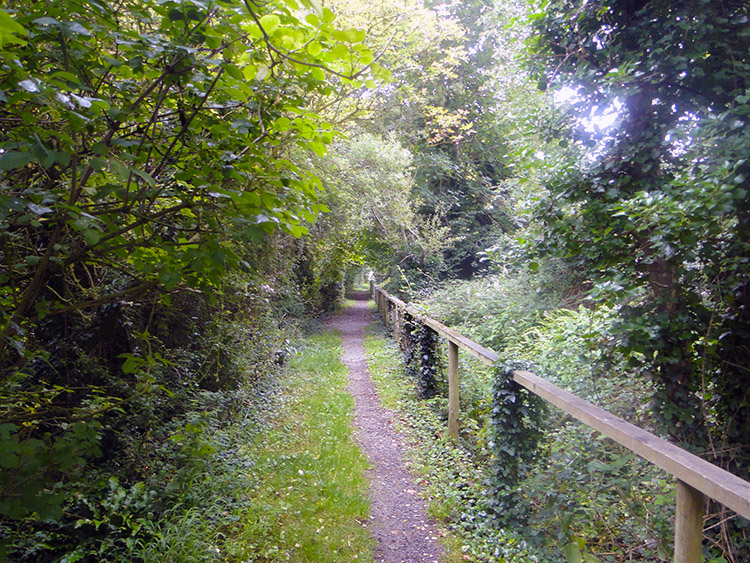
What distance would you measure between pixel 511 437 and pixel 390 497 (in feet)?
4.67

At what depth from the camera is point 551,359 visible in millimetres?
5328

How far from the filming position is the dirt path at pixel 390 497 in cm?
341

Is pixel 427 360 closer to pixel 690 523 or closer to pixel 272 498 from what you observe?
pixel 272 498

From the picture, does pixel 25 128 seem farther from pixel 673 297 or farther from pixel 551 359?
pixel 551 359

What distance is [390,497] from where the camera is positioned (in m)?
4.20

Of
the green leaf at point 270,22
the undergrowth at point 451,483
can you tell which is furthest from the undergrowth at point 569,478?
the green leaf at point 270,22

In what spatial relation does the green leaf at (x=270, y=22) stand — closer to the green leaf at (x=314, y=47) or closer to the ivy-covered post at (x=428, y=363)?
the green leaf at (x=314, y=47)

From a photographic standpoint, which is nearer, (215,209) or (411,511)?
(215,209)

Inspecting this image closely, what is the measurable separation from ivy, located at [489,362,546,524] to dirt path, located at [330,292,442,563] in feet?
2.11

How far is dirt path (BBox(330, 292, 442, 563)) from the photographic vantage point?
3.41 m

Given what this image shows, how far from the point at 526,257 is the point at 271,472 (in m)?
3.35

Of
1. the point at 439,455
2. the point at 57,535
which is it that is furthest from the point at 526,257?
the point at 57,535

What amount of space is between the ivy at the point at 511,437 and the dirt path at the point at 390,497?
2.11 ft

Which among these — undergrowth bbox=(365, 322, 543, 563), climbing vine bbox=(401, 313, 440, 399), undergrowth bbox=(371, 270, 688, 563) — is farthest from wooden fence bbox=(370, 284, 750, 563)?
climbing vine bbox=(401, 313, 440, 399)
